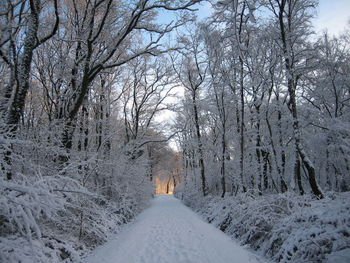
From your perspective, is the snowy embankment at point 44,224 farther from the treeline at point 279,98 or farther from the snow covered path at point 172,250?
the treeline at point 279,98

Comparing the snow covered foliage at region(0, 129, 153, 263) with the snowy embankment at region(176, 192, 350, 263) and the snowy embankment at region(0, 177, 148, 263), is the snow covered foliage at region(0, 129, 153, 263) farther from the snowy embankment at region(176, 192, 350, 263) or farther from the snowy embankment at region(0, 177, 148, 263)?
the snowy embankment at region(176, 192, 350, 263)

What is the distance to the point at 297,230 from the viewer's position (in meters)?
4.45

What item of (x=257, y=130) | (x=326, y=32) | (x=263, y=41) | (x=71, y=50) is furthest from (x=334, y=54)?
(x=71, y=50)

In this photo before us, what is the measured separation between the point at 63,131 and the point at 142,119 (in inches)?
560

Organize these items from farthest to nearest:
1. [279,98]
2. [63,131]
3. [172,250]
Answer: [279,98] → [63,131] → [172,250]

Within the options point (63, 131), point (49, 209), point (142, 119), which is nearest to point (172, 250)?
point (49, 209)

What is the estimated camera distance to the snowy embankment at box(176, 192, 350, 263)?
3.61 meters

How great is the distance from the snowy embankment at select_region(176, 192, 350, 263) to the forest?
3 centimetres

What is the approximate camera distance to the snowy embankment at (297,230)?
3.61 m

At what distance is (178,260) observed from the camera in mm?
4688

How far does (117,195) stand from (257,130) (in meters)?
10.0

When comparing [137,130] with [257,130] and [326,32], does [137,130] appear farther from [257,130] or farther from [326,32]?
[326,32]

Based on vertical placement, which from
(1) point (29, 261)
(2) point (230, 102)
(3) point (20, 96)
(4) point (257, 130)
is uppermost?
(2) point (230, 102)

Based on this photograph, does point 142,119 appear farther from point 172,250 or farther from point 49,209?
point 49,209
